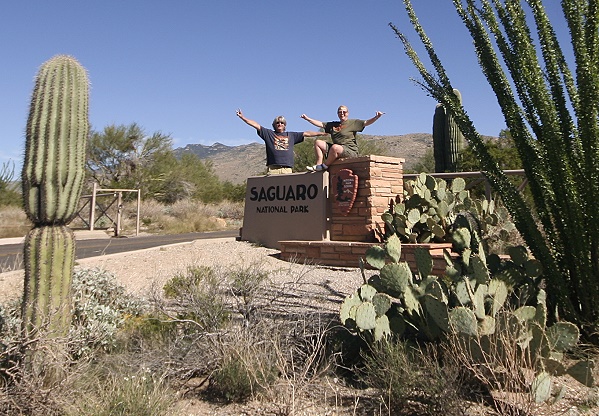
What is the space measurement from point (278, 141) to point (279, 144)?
0.07 metres

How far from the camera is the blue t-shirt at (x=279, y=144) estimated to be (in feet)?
34.5

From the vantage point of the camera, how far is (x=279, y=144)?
1066 cm

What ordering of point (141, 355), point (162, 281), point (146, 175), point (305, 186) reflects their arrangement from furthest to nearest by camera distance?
point (146, 175) → point (305, 186) → point (162, 281) → point (141, 355)

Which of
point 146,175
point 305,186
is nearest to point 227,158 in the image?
point 146,175

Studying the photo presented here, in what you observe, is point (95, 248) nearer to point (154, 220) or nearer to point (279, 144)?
point (279, 144)

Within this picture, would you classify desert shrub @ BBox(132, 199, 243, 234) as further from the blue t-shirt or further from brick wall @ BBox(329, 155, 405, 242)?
brick wall @ BBox(329, 155, 405, 242)

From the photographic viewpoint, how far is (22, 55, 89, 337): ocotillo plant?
396 centimetres

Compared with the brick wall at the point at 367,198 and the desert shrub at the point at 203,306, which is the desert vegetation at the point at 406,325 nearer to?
the desert shrub at the point at 203,306

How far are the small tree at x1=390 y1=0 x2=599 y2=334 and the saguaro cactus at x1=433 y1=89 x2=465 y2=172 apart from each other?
38.3 feet

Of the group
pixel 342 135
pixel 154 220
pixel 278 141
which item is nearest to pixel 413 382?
pixel 342 135

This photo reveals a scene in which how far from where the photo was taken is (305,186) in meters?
9.88

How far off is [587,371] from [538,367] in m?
0.31

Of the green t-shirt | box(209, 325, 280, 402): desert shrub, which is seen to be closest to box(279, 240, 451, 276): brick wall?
the green t-shirt

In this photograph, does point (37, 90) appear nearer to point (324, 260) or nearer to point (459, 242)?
point (459, 242)
